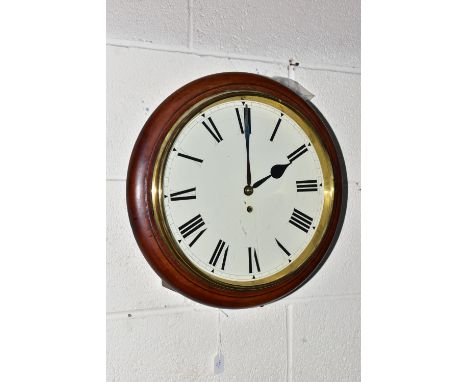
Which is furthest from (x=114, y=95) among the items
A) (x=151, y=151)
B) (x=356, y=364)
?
(x=356, y=364)

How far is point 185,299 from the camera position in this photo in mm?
1267

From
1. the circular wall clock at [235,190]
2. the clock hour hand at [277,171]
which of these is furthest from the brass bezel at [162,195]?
the clock hour hand at [277,171]

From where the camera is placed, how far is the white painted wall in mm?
1220

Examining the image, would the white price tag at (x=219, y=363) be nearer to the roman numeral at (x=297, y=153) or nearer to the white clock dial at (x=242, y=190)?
the white clock dial at (x=242, y=190)

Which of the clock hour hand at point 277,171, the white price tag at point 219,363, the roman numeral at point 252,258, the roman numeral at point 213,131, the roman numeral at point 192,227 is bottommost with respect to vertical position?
the white price tag at point 219,363

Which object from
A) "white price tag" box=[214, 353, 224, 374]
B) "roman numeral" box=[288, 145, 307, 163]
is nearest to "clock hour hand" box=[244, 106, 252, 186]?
"roman numeral" box=[288, 145, 307, 163]

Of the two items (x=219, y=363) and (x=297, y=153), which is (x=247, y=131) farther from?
(x=219, y=363)

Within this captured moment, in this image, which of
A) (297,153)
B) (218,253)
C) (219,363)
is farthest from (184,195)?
(219,363)

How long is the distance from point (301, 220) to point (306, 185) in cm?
9

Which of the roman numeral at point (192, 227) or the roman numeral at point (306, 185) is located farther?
the roman numeral at point (306, 185)

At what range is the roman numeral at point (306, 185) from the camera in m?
1.33

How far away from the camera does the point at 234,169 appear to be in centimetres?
126

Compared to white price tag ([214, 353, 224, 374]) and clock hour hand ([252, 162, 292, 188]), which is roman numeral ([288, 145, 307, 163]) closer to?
clock hour hand ([252, 162, 292, 188])

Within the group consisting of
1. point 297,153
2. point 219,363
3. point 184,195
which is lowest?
point 219,363
